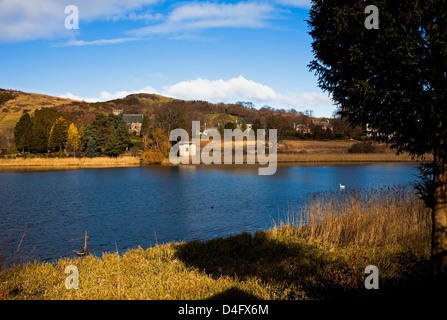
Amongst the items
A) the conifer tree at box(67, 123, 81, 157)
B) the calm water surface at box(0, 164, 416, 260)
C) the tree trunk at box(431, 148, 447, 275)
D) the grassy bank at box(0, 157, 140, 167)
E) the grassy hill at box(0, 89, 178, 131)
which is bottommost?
the calm water surface at box(0, 164, 416, 260)

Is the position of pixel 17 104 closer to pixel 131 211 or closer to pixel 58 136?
pixel 58 136

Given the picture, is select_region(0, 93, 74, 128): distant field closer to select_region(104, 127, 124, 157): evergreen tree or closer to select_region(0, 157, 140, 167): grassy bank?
select_region(0, 157, 140, 167): grassy bank

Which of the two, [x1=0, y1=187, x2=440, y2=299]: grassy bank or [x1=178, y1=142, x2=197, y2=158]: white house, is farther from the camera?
[x1=178, y1=142, x2=197, y2=158]: white house

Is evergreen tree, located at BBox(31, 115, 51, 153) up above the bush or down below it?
above

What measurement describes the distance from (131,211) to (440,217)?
18073 millimetres

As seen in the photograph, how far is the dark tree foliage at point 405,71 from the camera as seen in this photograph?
5852 mm

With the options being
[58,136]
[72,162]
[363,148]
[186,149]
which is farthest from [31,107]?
[363,148]

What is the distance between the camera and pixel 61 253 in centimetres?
1277

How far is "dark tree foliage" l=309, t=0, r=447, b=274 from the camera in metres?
5.85

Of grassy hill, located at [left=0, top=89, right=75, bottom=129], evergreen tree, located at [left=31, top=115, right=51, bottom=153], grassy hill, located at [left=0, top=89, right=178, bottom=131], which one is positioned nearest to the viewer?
evergreen tree, located at [left=31, top=115, right=51, bottom=153]

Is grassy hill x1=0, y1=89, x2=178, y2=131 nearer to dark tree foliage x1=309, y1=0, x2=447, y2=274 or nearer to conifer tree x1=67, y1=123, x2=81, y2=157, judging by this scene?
conifer tree x1=67, y1=123, x2=81, y2=157

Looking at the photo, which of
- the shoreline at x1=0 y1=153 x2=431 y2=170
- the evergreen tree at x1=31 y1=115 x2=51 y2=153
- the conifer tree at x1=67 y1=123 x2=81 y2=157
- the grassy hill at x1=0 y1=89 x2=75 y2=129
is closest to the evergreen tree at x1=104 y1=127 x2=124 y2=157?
the shoreline at x1=0 y1=153 x2=431 y2=170

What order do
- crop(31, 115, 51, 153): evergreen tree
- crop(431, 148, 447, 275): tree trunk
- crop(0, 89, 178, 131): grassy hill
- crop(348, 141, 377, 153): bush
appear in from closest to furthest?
crop(431, 148, 447, 275): tree trunk → crop(348, 141, 377, 153): bush → crop(31, 115, 51, 153): evergreen tree → crop(0, 89, 178, 131): grassy hill

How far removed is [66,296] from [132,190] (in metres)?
25.6
